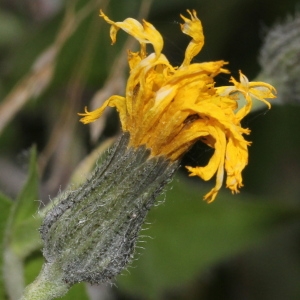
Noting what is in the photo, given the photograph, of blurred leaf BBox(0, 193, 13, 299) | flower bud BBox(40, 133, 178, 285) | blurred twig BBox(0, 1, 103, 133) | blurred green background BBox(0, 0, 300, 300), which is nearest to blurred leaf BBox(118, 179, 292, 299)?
blurred green background BBox(0, 0, 300, 300)

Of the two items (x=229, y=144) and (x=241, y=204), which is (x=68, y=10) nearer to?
(x=241, y=204)

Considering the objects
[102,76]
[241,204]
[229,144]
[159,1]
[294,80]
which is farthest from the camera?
[159,1]

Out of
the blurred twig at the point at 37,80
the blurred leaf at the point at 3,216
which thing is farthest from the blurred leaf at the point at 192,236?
the blurred leaf at the point at 3,216

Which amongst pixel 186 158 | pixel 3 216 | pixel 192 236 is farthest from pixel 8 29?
pixel 186 158

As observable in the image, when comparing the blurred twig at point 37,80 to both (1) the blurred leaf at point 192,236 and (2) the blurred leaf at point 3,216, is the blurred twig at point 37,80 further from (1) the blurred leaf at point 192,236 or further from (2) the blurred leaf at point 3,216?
(1) the blurred leaf at point 192,236

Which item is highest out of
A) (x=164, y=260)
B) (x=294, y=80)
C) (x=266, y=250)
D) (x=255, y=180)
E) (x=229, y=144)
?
(x=229, y=144)

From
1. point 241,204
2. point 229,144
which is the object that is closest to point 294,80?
point 241,204

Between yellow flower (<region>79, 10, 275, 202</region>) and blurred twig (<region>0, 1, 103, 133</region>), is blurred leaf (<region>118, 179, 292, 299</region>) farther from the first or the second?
yellow flower (<region>79, 10, 275, 202</region>)
